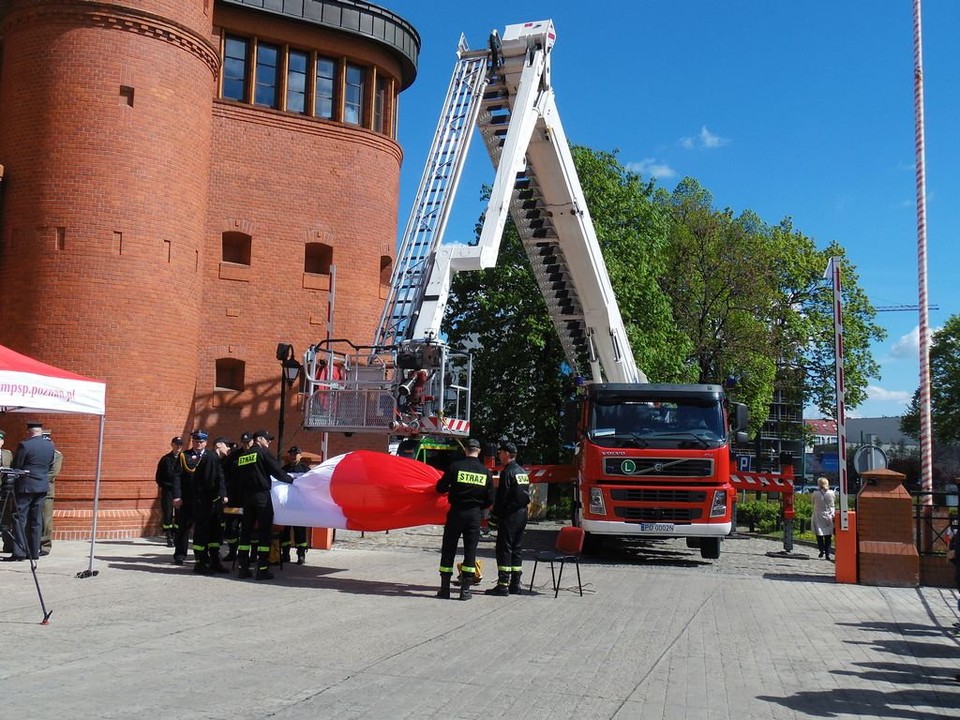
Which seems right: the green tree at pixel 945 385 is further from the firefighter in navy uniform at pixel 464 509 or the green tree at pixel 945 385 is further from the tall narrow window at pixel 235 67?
the firefighter in navy uniform at pixel 464 509

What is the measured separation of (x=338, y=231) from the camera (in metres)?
23.4

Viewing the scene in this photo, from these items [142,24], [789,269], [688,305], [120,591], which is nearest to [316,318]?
[142,24]

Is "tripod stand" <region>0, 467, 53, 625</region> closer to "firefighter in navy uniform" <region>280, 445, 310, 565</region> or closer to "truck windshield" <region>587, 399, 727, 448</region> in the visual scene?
"firefighter in navy uniform" <region>280, 445, 310, 565</region>

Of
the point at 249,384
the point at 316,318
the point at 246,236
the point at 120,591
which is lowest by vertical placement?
the point at 120,591

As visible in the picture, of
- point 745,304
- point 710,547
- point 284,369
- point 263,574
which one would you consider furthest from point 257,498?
point 745,304

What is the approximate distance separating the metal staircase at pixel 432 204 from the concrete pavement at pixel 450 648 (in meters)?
4.48

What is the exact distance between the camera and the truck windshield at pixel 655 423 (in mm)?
16719

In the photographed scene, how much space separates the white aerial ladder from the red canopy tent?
5370 millimetres

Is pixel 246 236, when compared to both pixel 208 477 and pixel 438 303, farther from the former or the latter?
pixel 208 477

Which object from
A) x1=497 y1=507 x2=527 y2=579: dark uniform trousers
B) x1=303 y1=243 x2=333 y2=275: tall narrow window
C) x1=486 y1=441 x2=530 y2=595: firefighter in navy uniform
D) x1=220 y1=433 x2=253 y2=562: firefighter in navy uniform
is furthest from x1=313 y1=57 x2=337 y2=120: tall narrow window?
x1=497 y1=507 x2=527 y2=579: dark uniform trousers

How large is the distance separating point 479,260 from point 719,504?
5.82 meters

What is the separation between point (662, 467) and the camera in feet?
54.0

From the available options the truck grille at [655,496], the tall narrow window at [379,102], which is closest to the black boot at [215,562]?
the truck grille at [655,496]

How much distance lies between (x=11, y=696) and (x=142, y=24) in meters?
15.8
